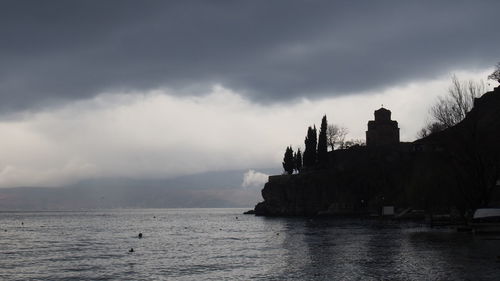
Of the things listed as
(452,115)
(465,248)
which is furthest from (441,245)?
(452,115)

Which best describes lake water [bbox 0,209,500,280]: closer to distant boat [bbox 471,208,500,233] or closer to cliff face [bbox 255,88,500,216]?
distant boat [bbox 471,208,500,233]

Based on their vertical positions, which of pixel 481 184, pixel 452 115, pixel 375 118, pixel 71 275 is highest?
pixel 375 118

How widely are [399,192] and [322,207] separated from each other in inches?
1054

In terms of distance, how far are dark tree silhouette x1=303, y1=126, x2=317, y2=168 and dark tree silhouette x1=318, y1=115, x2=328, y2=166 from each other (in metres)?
2.66

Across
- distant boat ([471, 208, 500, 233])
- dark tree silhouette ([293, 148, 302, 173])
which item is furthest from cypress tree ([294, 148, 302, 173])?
distant boat ([471, 208, 500, 233])

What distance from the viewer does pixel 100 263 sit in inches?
1736

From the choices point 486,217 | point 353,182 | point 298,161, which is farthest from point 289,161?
point 486,217

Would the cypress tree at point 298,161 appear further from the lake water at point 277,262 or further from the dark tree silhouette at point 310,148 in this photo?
the lake water at point 277,262

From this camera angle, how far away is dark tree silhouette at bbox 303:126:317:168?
158 metres

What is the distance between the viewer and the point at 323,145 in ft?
513

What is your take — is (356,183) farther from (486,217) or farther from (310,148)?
(486,217)

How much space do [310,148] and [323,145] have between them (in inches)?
213

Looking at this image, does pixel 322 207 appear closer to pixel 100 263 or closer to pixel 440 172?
pixel 440 172

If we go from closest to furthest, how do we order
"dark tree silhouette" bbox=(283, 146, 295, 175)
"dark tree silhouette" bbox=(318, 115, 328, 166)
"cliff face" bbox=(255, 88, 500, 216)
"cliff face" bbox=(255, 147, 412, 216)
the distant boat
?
the distant boat
"cliff face" bbox=(255, 88, 500, 216)
"cliff face" bbox=(255, 147, 412, 216)
"dark tree silhouette" bbox=(318, 115, 328, 166)
"dark tree silhouette" bbox=(283, 146, 295, 175)
